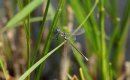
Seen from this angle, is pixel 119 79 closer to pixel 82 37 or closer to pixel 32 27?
pixel 82 37

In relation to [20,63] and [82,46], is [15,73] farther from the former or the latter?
[82,46]

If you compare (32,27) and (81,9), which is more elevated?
(81,9)

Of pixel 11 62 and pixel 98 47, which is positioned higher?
pixel 98 47

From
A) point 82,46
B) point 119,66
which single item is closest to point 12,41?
point 82,46

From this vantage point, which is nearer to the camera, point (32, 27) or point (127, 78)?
point (127, 78)

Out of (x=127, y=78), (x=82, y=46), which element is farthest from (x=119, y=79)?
(x=82, y=46)

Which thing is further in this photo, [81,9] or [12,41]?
[12,41]

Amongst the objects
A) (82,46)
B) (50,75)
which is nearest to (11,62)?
(50,75)

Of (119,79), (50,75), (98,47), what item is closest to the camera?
(98,47)

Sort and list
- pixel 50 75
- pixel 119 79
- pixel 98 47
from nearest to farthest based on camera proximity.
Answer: pixel 98 47 < pixel 119 79 < pixel 50 75

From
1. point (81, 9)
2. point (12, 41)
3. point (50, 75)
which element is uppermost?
point (81, 9)
